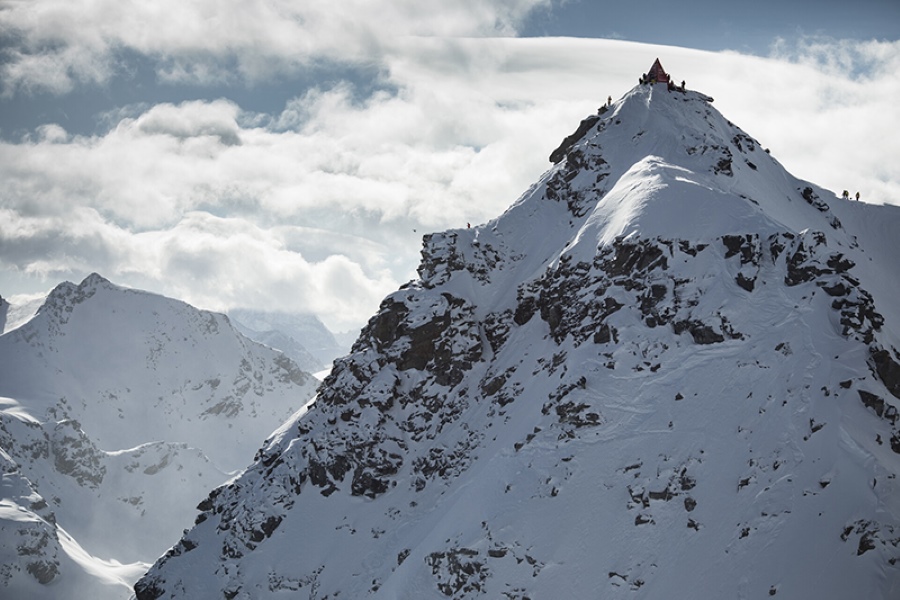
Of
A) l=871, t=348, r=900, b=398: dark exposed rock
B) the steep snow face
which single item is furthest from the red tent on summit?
l=871, t=348, r=900, b=398: dark exposed rock

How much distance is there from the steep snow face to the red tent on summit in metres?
2.23

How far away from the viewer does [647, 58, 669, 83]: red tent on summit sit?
105000 mm

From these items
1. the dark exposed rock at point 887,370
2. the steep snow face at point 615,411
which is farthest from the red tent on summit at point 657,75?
Answer: the dark exposed rock at point 887,370

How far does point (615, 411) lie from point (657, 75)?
52.7 m

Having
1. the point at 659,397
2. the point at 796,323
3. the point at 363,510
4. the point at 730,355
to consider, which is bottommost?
the point at 363,510

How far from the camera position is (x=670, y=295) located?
7294cm

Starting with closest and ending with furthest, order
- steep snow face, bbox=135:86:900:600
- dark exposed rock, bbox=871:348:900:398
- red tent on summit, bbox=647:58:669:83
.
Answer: steep snow face, bbox=135:86:900:600 → dark exposed rock, bbox=871:348:900:398 → red tent on summit, bbox=647:58:669:83

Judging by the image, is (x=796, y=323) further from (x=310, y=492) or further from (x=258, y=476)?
(x=258, y=476)

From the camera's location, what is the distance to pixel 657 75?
106 metres

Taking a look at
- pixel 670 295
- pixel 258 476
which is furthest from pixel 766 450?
pixel 258 476

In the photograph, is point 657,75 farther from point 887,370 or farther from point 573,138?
point 887,370

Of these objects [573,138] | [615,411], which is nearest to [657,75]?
[573,138]

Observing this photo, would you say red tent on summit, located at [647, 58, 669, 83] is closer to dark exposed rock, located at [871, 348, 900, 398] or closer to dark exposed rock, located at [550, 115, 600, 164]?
dark exposed rock, located at [550, 115, 600, 164]

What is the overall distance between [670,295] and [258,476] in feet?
175
